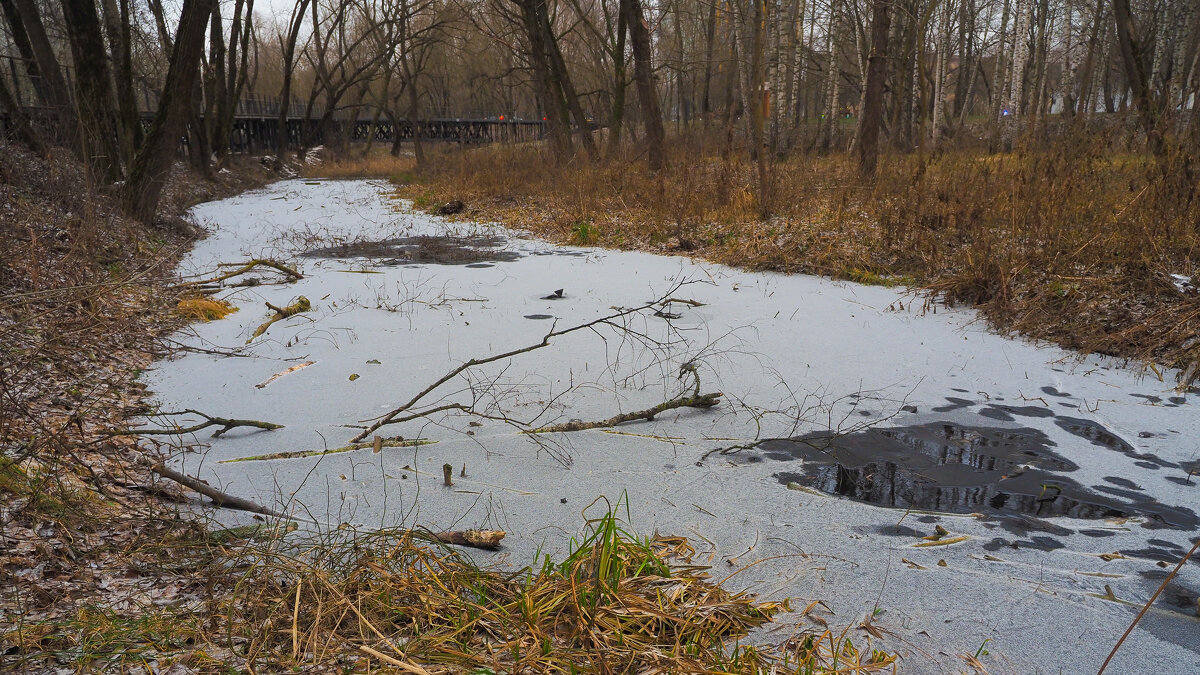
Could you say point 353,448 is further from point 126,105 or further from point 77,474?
point 126,105

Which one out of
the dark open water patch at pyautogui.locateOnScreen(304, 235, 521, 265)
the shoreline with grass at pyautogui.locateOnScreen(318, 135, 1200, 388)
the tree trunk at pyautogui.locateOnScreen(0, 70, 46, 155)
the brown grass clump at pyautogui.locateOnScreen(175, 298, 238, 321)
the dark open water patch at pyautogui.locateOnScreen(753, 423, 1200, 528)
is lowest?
the dark open water patch at pyautogui.locateOnScreen(753, 423, 1200, 528)

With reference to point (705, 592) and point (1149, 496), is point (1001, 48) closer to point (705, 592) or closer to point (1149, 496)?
point (1149, 496)

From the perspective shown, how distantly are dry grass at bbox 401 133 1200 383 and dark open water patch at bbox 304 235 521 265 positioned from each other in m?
0.90

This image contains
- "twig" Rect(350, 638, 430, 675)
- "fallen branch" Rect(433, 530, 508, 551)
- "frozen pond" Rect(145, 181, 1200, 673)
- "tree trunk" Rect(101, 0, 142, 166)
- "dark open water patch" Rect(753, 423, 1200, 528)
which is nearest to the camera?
"twig" Rect(350, 638, 430, 675)

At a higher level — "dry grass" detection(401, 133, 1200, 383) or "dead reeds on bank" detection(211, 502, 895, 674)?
"dry grass" detection(401, 133, 1200, 383)

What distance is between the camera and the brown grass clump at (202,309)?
464cm

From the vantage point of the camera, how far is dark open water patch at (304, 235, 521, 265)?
7.01 m

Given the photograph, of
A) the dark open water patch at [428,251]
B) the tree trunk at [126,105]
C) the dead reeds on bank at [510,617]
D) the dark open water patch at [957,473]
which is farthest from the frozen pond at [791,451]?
the tree trunk at [126,105]

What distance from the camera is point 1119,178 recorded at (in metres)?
5.48

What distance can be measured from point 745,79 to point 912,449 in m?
10.1

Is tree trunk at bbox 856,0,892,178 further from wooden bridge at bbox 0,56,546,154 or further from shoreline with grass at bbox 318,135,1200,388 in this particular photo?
wooden bridge at bbox 0,56,546,154

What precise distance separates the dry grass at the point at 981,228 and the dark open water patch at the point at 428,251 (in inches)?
35.2

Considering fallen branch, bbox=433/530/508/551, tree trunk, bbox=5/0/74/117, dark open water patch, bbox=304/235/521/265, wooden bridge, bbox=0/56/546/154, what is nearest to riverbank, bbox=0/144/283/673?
fallen branch, bbox=433/530/508/551

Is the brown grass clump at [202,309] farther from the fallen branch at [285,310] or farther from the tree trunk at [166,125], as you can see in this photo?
the tree trunk at [166,125]
